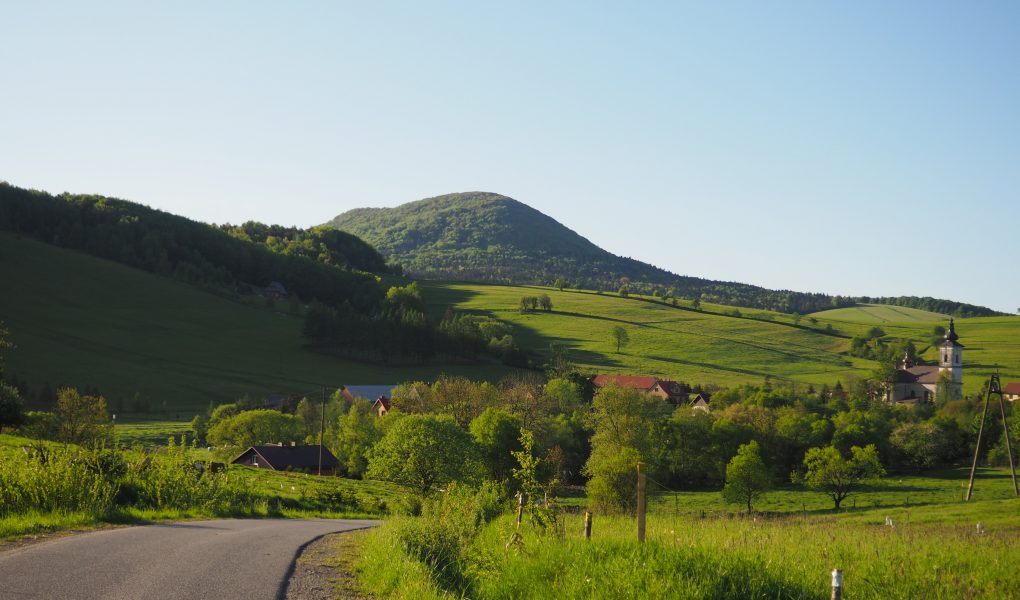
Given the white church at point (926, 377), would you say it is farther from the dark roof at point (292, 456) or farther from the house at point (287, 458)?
the house at point (287, 458)

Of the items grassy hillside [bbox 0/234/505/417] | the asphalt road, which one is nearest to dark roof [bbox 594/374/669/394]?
grassy hillside [bbox 0/234/505/417]

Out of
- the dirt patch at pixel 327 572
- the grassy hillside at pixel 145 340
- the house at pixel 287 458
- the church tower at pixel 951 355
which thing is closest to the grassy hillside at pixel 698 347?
the church tower at pixel 951 355

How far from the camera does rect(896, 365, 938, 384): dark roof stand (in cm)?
14962

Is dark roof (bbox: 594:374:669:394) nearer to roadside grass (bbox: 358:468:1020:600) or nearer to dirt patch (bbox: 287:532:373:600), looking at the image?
dirt patch (bbox: 287:532:373:600)

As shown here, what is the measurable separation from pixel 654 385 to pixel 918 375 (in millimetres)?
51269

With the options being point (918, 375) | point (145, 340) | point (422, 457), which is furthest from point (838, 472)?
point (145, 340)

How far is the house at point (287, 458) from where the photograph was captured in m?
77.8

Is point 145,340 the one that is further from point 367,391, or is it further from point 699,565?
point 699,565

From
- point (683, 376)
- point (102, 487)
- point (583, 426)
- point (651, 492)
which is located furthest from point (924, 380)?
point (102, 487)

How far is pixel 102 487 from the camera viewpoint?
2188cm

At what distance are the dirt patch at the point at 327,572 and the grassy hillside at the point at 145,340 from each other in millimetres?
97265

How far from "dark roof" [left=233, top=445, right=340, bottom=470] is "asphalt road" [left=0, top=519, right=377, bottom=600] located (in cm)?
6045

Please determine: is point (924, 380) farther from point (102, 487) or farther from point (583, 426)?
point (102, 487)

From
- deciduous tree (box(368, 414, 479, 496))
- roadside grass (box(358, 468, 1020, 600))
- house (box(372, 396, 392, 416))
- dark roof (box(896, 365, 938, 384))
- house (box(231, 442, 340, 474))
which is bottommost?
house (box(231, 442, 340, 474))
